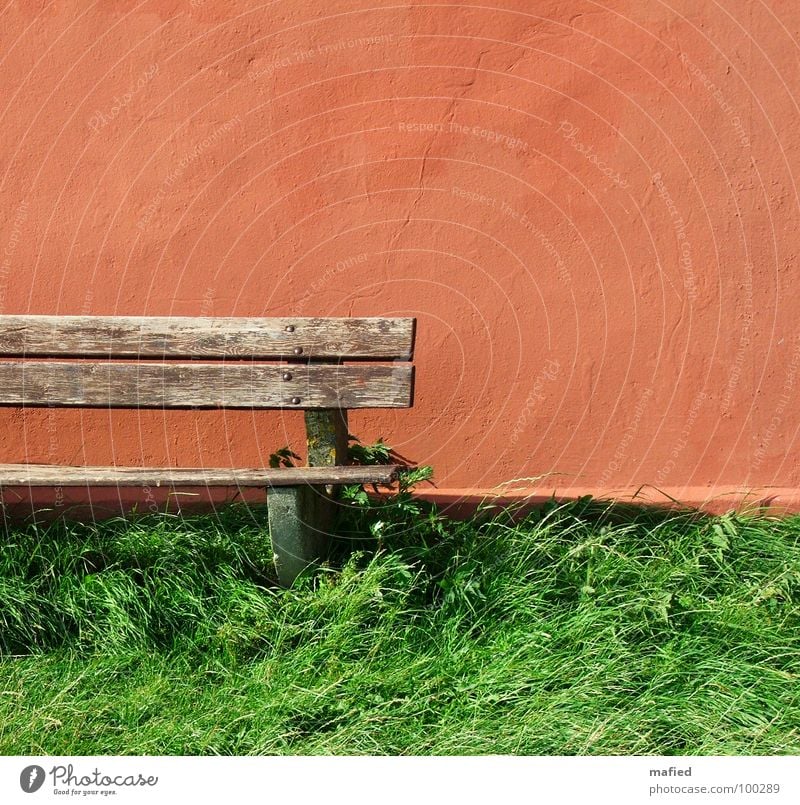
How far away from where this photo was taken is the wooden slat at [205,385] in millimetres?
2998

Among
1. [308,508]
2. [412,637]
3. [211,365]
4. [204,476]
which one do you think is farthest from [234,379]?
[412,637]

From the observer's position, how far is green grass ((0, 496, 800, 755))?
2.74 m

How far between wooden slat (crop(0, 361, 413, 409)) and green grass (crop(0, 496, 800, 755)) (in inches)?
16.7

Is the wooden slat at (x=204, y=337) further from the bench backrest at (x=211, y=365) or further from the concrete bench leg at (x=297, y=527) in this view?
the concrete bench leg at (x=297, y=527)

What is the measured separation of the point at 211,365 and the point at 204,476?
322 mm

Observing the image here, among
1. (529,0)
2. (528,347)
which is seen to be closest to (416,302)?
(528,347)

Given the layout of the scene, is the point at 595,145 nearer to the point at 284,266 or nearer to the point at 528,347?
the point at 528,347

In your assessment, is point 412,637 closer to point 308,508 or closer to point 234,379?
point 308,508

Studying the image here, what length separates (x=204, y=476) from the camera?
2.93m

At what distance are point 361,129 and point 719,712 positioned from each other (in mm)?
2269
